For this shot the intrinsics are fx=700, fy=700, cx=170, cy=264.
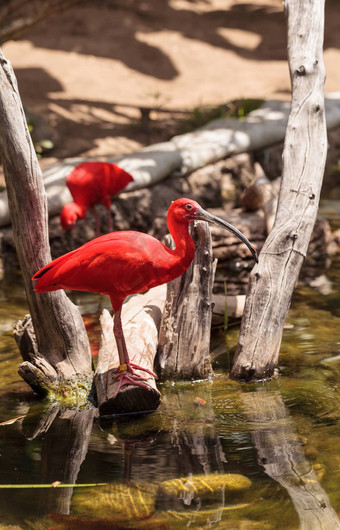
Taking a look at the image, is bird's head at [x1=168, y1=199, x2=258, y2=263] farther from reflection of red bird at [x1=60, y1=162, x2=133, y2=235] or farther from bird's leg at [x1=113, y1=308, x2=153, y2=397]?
reflection of red bird at [x1=60, y1=162, x2=133, y2=235]

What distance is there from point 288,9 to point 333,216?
13.9 feet

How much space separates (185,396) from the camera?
440 centimetres

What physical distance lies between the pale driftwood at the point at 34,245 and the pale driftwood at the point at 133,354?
0.23m

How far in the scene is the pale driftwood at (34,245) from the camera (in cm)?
392

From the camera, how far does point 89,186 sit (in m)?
7.21

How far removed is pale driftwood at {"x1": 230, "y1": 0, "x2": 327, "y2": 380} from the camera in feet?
14.8

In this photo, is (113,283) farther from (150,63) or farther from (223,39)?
(223,39)

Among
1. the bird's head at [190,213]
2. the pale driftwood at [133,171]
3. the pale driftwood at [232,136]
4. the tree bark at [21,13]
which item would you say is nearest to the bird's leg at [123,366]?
the bird's head at [190,213]

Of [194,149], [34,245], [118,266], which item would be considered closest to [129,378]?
[118,266]

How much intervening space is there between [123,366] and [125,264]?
0.65 meters

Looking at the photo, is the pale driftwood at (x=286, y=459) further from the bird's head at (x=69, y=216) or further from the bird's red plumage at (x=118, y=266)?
the bird's head at (x=69, y=216)

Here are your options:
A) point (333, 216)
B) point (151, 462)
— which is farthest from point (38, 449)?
point (333, 216)

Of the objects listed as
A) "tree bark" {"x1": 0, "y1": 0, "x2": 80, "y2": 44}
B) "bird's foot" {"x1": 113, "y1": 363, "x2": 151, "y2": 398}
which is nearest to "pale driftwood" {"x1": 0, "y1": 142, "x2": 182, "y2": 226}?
"tree bark" {"x1": 0, "y1": 0, "x2": 80, "y2": 44}

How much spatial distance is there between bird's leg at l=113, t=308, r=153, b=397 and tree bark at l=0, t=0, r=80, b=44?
6.81 meters
